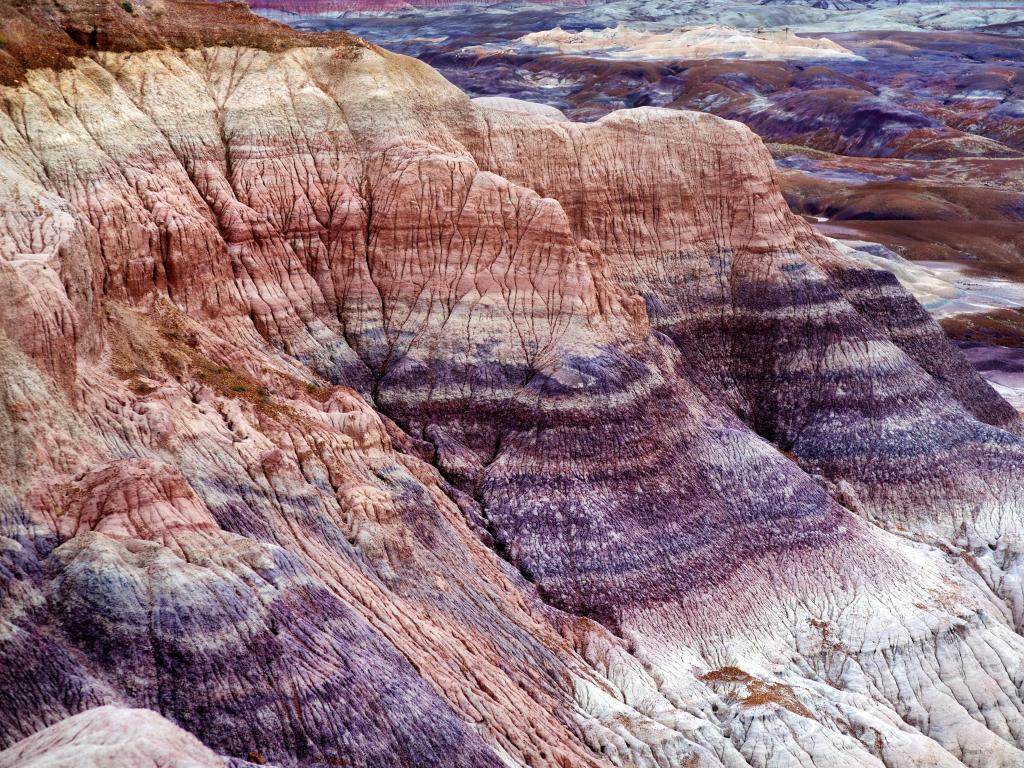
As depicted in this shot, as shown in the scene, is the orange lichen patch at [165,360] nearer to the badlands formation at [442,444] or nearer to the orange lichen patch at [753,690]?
the badlands formation at [442,444]

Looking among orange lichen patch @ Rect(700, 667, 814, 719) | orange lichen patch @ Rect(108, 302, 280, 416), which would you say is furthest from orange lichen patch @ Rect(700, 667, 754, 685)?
orange lichen patch @ Rect(108, 302, 280, 416)

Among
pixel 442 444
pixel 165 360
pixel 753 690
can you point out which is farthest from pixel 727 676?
pixel 165 360

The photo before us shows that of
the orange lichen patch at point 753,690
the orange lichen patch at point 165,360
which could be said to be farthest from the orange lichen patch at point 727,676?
the orange lichen patch at point 165,360

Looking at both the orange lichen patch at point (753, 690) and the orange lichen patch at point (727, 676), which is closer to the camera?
the orange lichen patch at point (753, 690)

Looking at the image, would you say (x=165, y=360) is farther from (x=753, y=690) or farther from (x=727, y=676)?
(x=753, y=690)

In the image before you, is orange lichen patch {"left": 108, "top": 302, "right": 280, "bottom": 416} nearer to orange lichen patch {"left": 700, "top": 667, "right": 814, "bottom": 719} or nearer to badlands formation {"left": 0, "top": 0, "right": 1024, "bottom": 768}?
badlands formation {"left": 0, "top": 0, "right": 1024, "bottom": 768}

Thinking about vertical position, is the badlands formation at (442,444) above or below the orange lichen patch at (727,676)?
above

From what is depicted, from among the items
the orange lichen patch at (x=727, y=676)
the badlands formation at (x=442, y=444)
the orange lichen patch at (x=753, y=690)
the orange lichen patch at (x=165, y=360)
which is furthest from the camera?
the orange lichen patch at (x=727, y=676)
